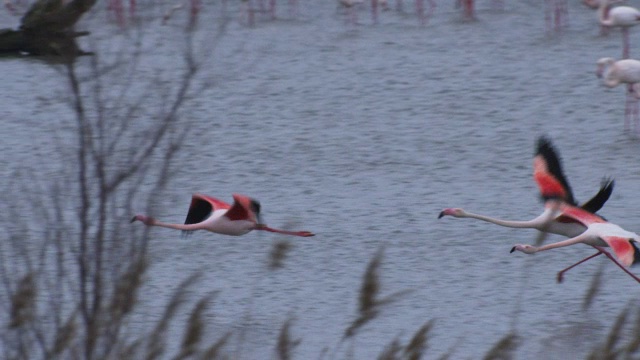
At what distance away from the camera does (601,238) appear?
209 inches

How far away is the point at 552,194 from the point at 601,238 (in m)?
0.44

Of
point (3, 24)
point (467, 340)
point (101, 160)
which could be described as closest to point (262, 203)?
point (467, 340)

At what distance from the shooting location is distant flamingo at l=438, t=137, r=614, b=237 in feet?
18.5

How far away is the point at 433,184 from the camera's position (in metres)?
7.33

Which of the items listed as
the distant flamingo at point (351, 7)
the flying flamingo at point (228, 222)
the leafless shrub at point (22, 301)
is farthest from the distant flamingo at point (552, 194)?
the distant flamingo at point (351, 7)

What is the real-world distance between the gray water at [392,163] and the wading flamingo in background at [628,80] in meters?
0.15

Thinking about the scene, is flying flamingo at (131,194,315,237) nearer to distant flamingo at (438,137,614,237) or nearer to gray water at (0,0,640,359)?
gray water at (0,0,640,359)

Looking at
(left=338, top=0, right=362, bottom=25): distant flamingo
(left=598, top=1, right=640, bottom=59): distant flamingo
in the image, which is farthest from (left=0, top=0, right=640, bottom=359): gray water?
(left=598, top=1, right=640, bottom=59): distant flamingo

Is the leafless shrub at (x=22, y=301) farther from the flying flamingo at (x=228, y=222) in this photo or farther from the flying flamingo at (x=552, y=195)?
the flying flamingo at (x=552, y=195)

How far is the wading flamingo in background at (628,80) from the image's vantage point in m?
8.46

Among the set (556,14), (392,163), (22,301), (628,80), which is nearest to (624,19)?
(556,14)

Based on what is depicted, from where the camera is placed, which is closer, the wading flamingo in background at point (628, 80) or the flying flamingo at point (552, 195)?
the flying flamingo at point (552, 195)

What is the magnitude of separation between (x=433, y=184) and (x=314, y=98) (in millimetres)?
2268

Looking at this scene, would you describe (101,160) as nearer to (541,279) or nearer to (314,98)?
(541,279)
